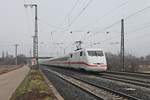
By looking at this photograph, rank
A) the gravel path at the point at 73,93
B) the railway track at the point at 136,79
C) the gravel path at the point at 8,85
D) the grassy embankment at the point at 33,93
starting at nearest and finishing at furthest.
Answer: the grassy embankment at the point at 33,93 < the gravel path at the point at 73,93 < the gravel path at the point at 8,85 < the railway track at the point at 136,79

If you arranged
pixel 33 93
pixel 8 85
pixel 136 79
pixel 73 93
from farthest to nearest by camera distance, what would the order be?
1. pixel 8 85
2. pixel 136 79
3. pixel 73 93
4. pixel 33 93

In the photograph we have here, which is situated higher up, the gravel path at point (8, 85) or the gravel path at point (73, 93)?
the gravel path at point (73, 93)

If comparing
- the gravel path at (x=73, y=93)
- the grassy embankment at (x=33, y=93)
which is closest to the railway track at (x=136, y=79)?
the gravel path at (x=73, y=93)

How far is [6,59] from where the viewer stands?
195m

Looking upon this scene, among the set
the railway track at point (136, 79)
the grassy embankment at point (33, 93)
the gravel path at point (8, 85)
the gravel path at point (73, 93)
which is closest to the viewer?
the grassy embankment at point (33, 93)

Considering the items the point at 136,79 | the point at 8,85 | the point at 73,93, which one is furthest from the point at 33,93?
the point at 136,79

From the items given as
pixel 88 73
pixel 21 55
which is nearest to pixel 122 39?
pixel 88 73

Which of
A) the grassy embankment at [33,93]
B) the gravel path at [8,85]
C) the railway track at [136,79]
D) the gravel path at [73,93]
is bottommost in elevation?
the gravel path at [8,85]

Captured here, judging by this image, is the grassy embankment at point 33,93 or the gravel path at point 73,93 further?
the gravel path at point 73,93

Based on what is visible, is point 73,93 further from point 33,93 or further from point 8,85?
point 8,85

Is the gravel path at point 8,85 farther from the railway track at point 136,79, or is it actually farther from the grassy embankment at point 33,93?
the railway track at point 136,79

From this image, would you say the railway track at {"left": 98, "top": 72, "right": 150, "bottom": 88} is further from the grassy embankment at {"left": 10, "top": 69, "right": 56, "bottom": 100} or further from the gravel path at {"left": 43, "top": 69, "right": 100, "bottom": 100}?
the grassy embankment at {"left": 10, "top": 69, "right": 56, "bottom": 100}

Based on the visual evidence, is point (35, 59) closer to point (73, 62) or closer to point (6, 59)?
point (73, 62)

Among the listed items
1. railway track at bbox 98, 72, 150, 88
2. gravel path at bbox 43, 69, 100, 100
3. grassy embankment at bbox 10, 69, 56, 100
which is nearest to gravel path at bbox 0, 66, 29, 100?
grassy embankment at bbox 10, 69, 56, 100
